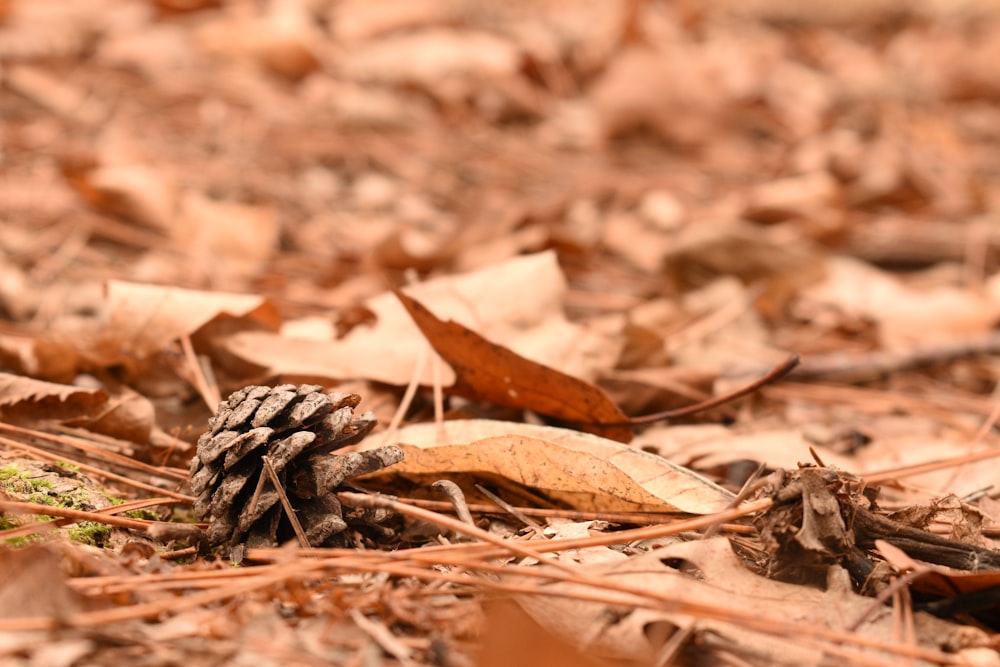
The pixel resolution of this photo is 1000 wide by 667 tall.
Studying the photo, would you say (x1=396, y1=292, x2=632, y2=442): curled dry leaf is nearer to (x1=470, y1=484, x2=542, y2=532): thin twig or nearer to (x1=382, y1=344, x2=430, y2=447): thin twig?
(x1=382, y1=344, x2=430, y2=447): thin twig

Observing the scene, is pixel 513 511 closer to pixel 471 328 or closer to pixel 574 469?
pixel 574 469

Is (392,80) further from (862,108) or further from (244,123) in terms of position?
(862,108)

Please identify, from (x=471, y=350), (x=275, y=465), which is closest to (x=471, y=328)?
(x=471, y=350)

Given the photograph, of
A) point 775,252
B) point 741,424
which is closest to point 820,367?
point 741,424

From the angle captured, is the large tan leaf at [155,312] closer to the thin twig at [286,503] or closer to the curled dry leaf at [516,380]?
the curled dry leaf at [516,380]

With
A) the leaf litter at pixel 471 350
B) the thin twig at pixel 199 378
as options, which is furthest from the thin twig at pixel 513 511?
the thin twig at pixel 199 378
